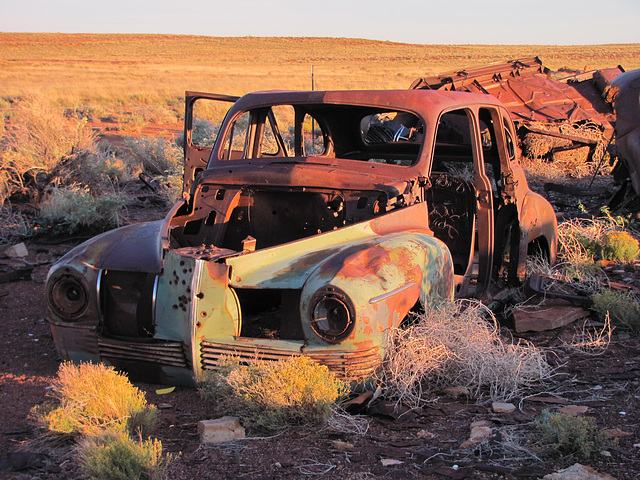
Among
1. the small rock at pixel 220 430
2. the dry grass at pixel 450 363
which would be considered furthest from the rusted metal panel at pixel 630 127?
the small rock at pixel 220 430

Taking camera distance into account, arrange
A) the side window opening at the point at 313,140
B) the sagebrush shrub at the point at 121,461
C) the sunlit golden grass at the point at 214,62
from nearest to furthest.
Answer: the sagebrush shrub at the point at 121,461
the side window opening at the point at 313,140
the sunlit golden grass at the point at 214,62

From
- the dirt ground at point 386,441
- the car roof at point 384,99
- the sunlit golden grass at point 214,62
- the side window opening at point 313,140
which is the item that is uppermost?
the sunlit golden grass at point 214,62

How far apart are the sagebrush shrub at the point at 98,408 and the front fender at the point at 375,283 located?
99 centimetres

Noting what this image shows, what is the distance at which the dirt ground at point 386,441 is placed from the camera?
2.95 m

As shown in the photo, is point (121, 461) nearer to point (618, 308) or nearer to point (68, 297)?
point (68, 297)

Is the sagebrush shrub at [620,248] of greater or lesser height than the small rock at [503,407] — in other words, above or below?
above

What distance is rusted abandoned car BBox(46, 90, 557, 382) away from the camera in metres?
3.77

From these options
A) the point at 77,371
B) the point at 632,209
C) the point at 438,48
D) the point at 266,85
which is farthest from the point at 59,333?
the point at 438,48

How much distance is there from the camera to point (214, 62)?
64.6 meters

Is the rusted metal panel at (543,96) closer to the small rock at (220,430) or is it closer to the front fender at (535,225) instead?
the front fender at (535,225)

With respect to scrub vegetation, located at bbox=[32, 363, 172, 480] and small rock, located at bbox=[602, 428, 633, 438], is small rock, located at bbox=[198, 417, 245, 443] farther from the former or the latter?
small rock, located at bbox=[602, 428, 633, 438]

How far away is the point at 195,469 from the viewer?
3.04 meters

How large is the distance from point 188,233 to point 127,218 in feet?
16.3

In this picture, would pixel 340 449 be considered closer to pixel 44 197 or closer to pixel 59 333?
pixel 59 333
